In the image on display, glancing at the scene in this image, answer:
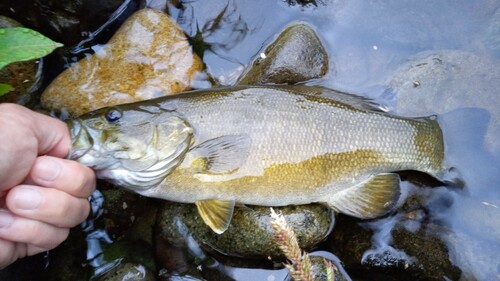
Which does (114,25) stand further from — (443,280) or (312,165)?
(443,280)

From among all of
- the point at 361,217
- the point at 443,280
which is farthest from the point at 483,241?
the point at 361,217

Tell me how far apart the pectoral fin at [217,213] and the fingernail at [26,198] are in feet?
3.79

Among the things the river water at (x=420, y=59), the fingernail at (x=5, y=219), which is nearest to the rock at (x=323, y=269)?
the river water at (x=420, y=59)

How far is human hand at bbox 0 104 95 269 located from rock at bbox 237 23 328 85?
1721 mm

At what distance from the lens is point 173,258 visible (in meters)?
3.96

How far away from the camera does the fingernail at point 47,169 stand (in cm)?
276

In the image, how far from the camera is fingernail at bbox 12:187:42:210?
269 cm

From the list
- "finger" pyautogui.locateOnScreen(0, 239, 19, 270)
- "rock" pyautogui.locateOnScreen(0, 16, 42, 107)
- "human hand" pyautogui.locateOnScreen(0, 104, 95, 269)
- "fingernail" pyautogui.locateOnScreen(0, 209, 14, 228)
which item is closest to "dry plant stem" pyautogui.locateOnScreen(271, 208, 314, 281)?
"human hand" pyautogui.locateOnScreen(0, 104, 95, 269)

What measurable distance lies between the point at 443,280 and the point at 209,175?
6.37 feet

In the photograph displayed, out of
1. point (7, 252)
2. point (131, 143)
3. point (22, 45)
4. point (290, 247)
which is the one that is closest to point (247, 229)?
point (131, 143)

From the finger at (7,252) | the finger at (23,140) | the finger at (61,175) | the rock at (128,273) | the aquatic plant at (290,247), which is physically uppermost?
the aquatic plant at (290,247)

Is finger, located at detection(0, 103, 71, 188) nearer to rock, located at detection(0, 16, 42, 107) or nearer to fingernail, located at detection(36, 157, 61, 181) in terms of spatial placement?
fingernail, located at detection(36, 157, 61, 181)

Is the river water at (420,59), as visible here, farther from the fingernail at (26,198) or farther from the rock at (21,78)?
the fingernail at (26,198)

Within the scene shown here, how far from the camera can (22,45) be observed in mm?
3049
